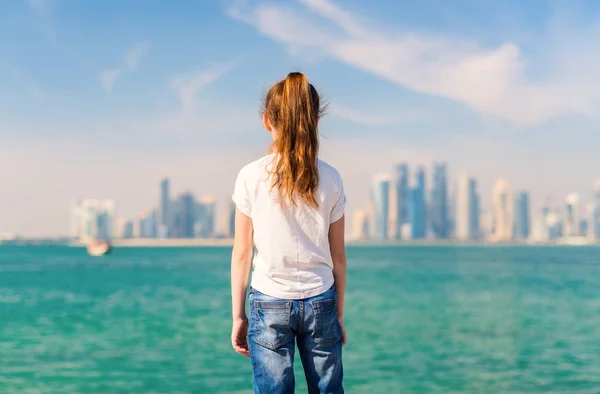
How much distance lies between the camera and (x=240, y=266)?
349 centimetres

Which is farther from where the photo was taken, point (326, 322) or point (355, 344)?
point (355, 344)

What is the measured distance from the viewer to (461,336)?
21016 mm

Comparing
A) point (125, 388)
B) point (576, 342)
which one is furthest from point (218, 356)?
point (576, 342)

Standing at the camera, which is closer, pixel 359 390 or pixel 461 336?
pixel 359 390

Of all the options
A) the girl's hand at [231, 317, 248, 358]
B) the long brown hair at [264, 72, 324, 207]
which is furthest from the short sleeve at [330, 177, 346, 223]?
the girl's hand at [231, 317, 248, 358]

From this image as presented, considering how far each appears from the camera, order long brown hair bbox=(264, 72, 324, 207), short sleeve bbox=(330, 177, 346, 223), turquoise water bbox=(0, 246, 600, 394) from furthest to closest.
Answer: turquoise water bbox=(0, 246, 600, 394) → short sleeve bbox=(330, 177, 346, 223) → long brown hair bbox=(264, 72, 324, 207)

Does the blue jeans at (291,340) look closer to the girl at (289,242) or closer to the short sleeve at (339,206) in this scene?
the girl at (289,242)

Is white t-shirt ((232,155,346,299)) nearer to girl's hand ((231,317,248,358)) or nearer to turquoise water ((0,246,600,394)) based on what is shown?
girl's hand ((231,317,248,358))

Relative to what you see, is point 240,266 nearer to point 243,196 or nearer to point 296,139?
point 243,196

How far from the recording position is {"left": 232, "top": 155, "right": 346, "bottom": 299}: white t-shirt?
3.40 meters

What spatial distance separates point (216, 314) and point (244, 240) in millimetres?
25844

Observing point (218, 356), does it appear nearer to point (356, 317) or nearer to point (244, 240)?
point (356, 317)

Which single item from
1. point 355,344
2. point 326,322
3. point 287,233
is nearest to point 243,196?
point 287,233

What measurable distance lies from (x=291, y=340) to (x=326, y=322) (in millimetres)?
185
